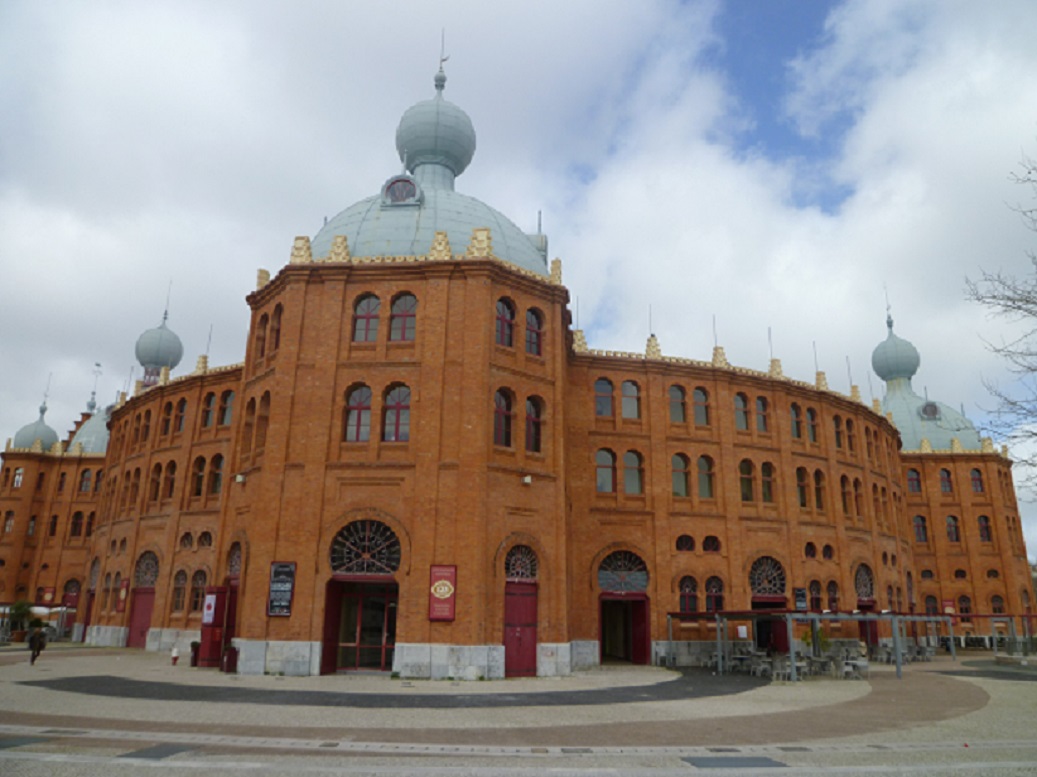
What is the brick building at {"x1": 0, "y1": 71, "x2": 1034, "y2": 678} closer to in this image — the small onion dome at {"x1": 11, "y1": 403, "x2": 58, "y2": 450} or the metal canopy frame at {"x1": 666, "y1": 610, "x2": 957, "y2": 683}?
the metal canopy frame at {"x1": 666, "y1": 610, "x2": 957, "y2": 683}

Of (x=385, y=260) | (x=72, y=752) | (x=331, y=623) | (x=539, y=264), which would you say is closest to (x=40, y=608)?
(x=331, y=623)

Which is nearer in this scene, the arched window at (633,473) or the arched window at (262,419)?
the arched window at (262,419)

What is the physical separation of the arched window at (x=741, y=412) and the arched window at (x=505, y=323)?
50.6ft

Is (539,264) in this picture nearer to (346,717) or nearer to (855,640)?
(346,717)

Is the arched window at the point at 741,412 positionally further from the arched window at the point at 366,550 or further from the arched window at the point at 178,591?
the arched window at the point at 178,591

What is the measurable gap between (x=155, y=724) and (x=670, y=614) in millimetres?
23268

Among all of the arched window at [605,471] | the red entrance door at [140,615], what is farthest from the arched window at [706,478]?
the red entrance door at [140,615]

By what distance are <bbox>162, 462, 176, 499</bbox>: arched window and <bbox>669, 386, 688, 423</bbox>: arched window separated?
28644 mm

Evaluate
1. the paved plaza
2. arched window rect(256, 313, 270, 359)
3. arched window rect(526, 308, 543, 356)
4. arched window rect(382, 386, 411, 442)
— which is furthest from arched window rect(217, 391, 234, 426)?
arched window rect(526, 308, 543, 356)

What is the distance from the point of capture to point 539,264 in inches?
1355

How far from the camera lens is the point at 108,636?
140 ft

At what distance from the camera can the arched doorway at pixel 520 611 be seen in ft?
87.9

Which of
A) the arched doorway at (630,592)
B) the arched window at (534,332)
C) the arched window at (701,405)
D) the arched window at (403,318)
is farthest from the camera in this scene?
the arched window at (701,405)

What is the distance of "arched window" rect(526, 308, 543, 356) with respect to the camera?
102ft
